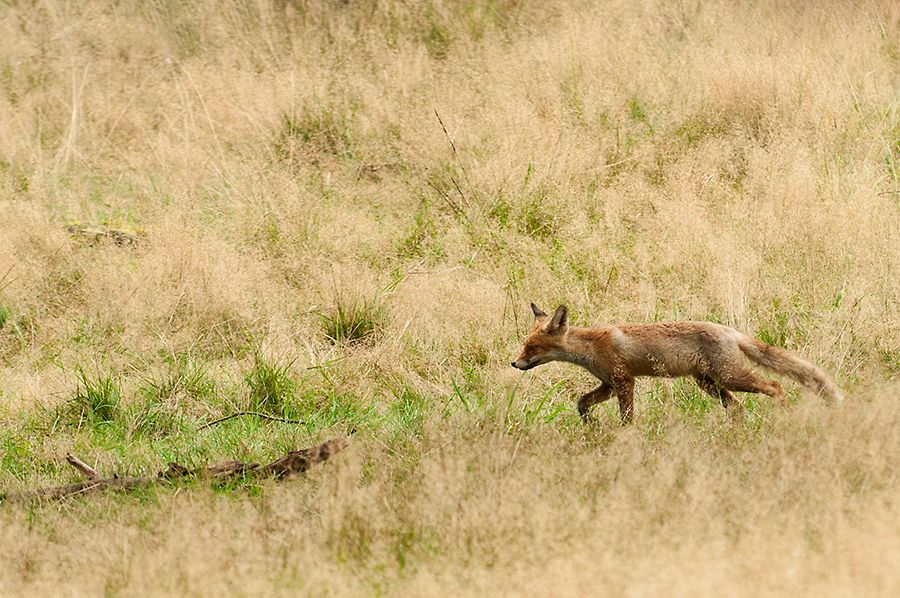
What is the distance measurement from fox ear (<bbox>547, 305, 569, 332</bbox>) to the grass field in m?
0.51

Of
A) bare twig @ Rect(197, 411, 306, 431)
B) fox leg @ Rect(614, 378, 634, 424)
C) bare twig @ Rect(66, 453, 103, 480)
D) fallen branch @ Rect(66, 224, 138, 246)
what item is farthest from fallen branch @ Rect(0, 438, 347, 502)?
fallen branch @ Rect(66, 224, 138, 246)

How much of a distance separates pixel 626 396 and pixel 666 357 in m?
0.28

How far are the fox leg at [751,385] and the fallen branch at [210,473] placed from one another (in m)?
1.91

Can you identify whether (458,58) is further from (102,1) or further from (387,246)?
(102,1)

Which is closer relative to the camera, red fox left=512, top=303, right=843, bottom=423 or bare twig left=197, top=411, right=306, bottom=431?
red fox left=512, top=303, right=843, bottom=423

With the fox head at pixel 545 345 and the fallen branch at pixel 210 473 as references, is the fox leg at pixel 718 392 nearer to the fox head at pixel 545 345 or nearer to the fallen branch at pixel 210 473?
the fox head at pixel 545 345

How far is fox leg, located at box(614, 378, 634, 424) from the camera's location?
587cm

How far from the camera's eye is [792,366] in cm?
577

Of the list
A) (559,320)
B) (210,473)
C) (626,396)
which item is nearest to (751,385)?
(626,396)

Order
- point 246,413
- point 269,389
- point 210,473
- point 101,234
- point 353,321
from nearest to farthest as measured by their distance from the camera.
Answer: point 210,473 < point 246,413 < point 269,389 < point 353,321 < point 101,234

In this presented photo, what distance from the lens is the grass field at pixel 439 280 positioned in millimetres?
4418

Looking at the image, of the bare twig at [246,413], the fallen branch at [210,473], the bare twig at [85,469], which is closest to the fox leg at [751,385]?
the fallen branch at [210,473]

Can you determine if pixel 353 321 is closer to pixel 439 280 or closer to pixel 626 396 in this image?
pixel 439 280

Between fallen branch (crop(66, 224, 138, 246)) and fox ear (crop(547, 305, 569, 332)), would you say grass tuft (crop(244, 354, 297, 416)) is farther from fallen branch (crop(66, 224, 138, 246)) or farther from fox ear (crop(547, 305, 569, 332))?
fallen branch (crop(66, 224, 138, 246))
